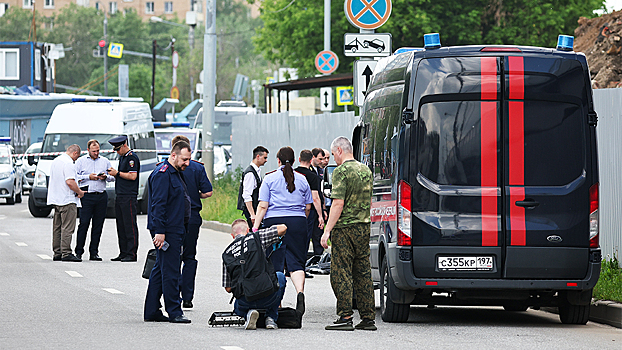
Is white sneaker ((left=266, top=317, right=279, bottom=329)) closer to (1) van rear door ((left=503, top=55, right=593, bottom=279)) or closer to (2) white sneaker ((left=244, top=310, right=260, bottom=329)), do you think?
(2) white sneaker ((left=244, top=310, right=260, bottom=329))

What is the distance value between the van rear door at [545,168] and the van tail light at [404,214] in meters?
0.91

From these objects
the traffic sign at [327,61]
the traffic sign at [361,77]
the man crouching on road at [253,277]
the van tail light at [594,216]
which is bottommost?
the man crouching on road at [253,277]

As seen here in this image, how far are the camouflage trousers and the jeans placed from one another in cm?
52

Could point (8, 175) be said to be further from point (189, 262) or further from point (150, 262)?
point (150, 262)

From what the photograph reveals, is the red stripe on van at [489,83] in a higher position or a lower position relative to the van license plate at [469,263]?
higher

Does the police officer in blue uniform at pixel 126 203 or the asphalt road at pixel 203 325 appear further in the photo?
the police officer in blue uniform at pixel 126 203

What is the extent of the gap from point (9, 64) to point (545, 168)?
190 feet

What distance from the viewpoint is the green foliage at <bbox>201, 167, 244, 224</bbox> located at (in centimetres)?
2486

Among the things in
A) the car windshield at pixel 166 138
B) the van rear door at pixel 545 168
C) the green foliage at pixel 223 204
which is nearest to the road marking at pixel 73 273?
the van rear door at pixel 545 168

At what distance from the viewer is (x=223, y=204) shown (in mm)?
26250

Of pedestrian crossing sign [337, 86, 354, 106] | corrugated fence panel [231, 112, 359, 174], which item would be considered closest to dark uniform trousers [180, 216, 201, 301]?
corrugated fence panel [231, 112, 359, 174]

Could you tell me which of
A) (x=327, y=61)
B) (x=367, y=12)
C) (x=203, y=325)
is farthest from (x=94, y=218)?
(x=327, y=61)

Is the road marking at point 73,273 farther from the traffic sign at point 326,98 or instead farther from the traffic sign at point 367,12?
the traffic sign at point 326,98

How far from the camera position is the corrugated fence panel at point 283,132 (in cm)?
2433
